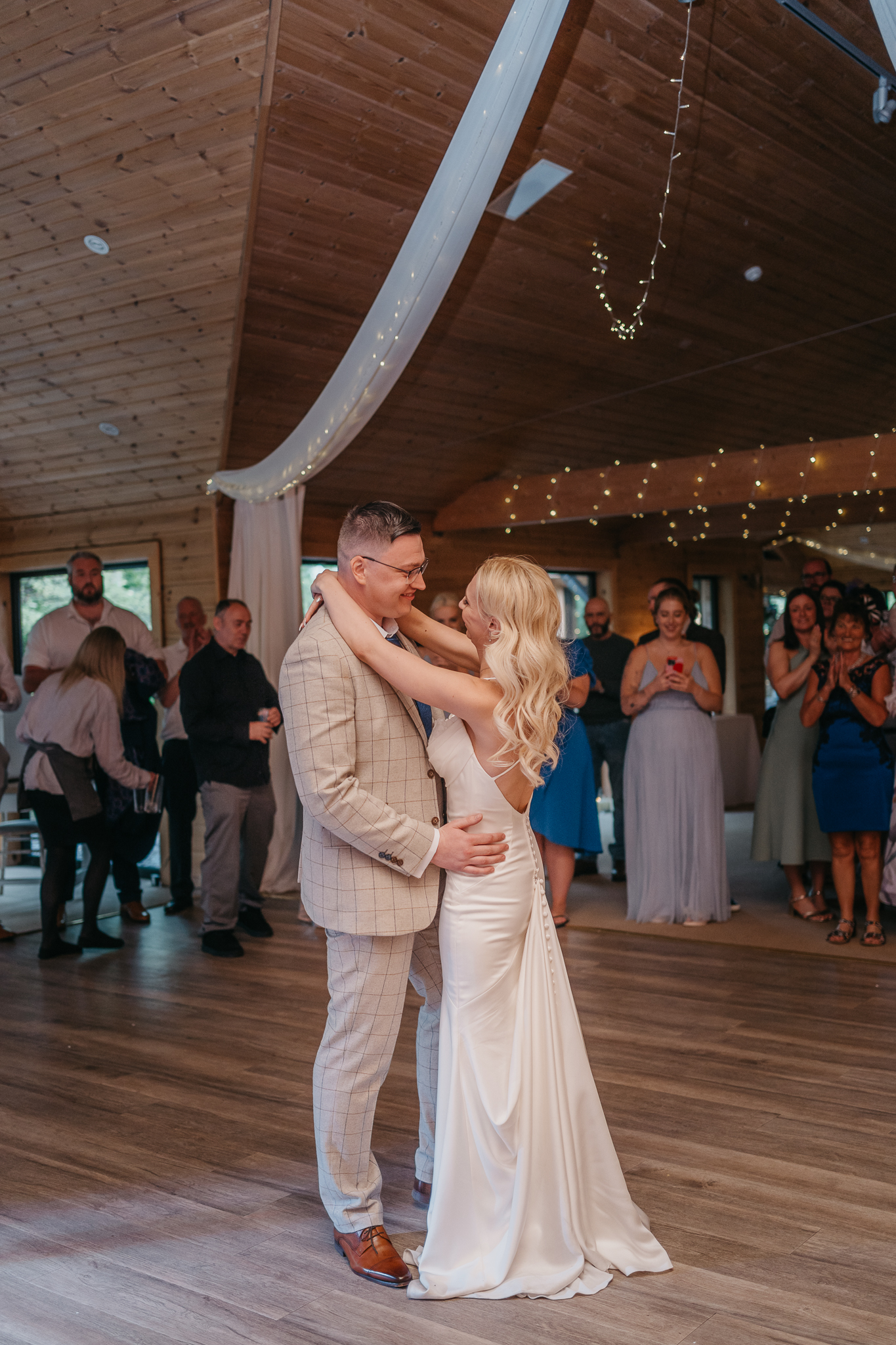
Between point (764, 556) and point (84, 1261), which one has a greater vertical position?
point (764, 556)

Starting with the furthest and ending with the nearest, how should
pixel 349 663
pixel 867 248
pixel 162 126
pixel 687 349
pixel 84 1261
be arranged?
pixel 687 349 → pixel 867 248 → pixel 162 126 → pixel 84 1261 → pixel 349 663

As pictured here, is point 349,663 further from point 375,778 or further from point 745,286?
point 745,286

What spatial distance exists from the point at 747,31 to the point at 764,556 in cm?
819

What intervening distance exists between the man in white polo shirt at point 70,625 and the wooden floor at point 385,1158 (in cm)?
196

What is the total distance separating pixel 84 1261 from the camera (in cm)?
248

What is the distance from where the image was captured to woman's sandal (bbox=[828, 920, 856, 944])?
5094 mm

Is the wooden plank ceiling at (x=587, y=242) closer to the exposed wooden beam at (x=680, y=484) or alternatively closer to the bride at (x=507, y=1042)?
the exposed wooden beam at (x=680, y=484)

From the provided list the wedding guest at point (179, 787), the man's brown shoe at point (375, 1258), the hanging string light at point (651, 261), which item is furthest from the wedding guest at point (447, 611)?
the man's brown shoe at point (375, 1258)

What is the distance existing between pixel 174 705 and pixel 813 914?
3.56 metres

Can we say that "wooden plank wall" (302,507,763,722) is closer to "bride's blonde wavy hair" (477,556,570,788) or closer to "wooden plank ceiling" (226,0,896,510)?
"wooden plank ceiling" (226,0,896,510)

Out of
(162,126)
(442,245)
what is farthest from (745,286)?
(162,126)

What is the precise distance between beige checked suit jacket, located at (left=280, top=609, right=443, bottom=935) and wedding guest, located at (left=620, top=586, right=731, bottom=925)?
3.35m

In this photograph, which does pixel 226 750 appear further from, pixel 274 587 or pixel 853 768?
pixel 853 768

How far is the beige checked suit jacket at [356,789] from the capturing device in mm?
2271
